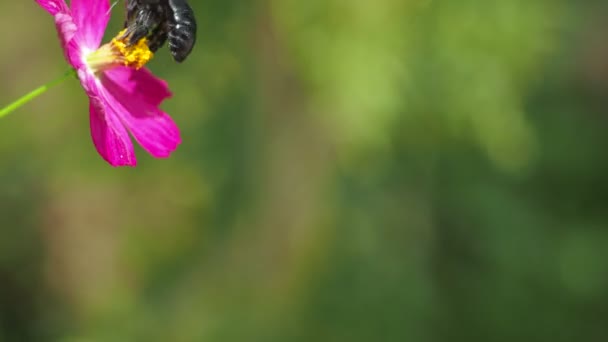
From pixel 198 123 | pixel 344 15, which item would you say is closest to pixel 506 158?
pixel 344 15

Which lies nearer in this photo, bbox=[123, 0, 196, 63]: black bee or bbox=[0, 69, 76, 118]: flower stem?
bbox=[0, 69, 76, 118]: flower stem

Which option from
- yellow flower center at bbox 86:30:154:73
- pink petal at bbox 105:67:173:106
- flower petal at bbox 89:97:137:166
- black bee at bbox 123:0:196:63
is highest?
black bee at bbox 123:0:196:63

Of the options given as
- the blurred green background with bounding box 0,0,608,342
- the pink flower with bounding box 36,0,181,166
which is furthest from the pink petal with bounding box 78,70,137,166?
the blurred green background with bounding box 0,0,608,342

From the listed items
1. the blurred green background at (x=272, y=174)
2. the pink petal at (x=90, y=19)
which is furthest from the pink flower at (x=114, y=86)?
the blurred green background at (x=272, y=174)

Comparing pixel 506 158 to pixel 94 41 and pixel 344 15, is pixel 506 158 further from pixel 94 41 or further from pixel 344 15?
pixel 94 41

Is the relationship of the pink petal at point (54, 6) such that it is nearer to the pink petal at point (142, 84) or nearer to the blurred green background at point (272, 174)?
the pink petal at point (142, 84)

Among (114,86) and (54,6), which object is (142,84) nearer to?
(114,86)

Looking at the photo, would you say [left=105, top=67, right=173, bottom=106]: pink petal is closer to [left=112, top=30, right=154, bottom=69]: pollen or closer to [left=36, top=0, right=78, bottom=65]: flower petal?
[left=112, top=30, right=154, bottom=69]: pollen
